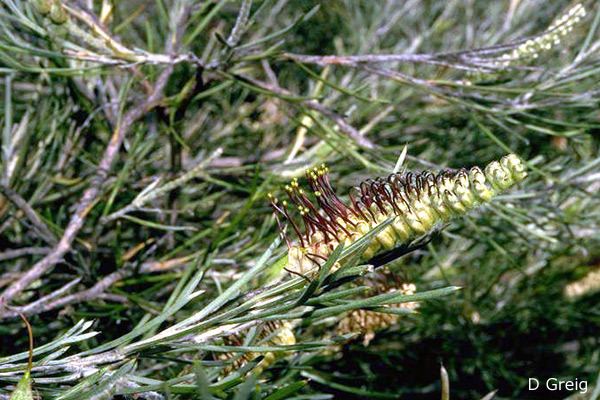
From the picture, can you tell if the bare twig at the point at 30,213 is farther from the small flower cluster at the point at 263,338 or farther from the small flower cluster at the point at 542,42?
the small flower cluster at the point at 542,42

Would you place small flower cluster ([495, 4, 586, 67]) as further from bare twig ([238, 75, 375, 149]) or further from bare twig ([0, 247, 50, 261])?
bare twig ([0, 247, 50, 261])

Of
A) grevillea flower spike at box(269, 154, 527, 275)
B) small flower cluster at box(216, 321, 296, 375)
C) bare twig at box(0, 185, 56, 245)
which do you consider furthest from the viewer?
bare twig at box(0, 185, 56, 245)

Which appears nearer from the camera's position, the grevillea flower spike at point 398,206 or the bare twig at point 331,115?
the grevillea flower spike at point 398,206

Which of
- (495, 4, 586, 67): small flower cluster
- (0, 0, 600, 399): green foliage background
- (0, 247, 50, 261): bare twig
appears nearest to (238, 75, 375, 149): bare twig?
(0, 0, 600, 399): green foliage background

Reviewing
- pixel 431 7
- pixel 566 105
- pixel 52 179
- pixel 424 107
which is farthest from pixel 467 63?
pixel 431 7

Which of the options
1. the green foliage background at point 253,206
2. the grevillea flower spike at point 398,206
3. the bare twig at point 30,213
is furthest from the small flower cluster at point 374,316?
the bare twig at point 30,213

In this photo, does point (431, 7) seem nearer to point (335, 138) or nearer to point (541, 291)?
point (541, 291)

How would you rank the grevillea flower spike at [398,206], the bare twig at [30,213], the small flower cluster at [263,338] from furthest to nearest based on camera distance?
1. the bare twig at [30,213]
2. the small flower cluster at [263,338]
3. the grevillea flower spike at [398,206]

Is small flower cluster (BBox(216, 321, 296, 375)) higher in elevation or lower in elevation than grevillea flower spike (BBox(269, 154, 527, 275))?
lower
